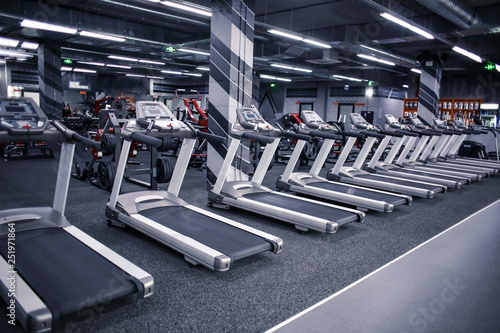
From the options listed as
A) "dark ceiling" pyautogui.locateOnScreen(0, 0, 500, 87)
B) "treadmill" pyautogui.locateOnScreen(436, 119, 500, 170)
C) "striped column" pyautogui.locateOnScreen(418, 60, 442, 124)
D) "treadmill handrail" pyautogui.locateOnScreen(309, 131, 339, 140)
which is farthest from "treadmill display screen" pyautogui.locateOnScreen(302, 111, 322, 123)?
"striped column" pyautogui.locateOnScreen(418, 60, 442, 124)

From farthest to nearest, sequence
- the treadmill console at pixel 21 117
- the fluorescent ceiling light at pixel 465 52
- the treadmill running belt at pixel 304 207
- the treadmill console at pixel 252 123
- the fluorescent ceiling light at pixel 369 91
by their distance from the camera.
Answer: the fluorescent ceiling light at pixel 369 91, the fluorescent ceiling light at pixel 465 52, the treadmill console at pixel 252 123, the treadmill running belt at pixel 304 207, the treadmill console at pixel 21 117

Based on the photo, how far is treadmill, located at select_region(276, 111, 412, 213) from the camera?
464cm

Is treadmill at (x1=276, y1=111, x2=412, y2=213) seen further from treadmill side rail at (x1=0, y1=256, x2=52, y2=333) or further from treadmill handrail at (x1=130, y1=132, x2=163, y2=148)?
treadmill side rail at (x1=0, y1=256, x2=52, y2=333)

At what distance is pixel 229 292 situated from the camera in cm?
249

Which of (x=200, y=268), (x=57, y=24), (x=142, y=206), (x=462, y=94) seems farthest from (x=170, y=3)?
(x=462, y=94)

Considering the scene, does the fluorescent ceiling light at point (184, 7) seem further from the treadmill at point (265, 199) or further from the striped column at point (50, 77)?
the striped column at point (50, 77)

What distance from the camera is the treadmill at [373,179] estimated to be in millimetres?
5520

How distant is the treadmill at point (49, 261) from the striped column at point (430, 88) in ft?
36.5

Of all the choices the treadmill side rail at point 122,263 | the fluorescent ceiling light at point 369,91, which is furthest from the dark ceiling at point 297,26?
the treadmill side rail at point 122,263

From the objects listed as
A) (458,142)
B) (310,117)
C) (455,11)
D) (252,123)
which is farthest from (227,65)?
(458,142)

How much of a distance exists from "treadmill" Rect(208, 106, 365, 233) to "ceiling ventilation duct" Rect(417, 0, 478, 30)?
3.83 m

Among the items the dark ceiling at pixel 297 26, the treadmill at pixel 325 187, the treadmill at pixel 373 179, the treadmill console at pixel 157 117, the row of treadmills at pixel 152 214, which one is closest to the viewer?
the row of treadmills at pixel 152 214

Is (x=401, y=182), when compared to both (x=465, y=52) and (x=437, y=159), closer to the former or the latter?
(x=437, y=159)

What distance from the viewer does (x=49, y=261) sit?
2.38 m
